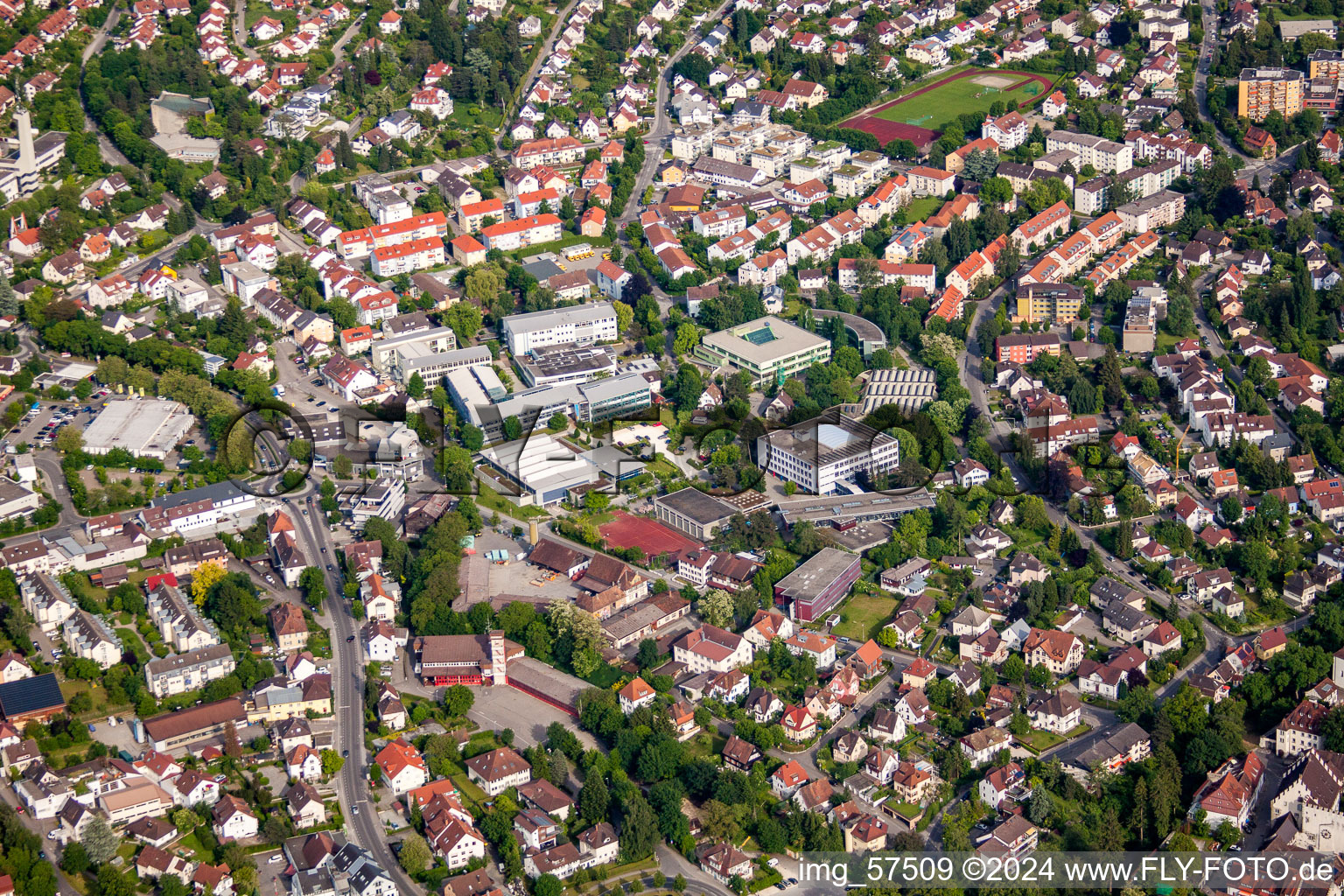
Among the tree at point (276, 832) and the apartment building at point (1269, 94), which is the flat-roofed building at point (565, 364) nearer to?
the tree at point (276, 832)

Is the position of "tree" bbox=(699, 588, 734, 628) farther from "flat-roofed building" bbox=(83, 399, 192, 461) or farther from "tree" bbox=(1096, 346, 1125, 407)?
"flat-roofed building" bbox=(83, 399, 192, 461)

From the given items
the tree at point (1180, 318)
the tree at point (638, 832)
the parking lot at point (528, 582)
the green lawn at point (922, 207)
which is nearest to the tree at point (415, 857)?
the tree at point (638, 832)

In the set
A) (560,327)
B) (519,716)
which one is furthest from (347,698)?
(560,327)

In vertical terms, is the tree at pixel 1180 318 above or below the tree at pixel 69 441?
below

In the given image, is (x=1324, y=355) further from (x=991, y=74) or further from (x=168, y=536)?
(x=168, y=536)

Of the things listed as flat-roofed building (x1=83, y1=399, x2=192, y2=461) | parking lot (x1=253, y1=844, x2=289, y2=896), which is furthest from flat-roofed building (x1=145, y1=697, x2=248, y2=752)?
flat-roofed building (x1=83, y1=399, x2=192, y2=461)

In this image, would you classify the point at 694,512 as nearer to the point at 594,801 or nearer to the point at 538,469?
the point at 538,469
